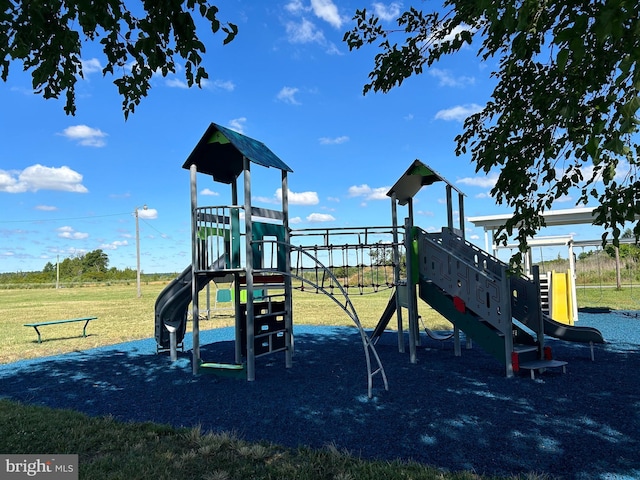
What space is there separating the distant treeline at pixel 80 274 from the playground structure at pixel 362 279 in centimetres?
6209

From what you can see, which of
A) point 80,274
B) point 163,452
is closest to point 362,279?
point 163,452

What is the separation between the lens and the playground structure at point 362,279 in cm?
736

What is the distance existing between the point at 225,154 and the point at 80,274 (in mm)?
80060

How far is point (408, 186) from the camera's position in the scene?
9.62 m

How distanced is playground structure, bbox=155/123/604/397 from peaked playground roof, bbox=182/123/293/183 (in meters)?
0.02

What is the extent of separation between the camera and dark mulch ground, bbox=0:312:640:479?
4.09 m

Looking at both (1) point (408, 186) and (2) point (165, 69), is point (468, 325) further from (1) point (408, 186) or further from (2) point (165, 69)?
(2) point (165, 69)

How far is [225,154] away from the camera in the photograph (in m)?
9.23

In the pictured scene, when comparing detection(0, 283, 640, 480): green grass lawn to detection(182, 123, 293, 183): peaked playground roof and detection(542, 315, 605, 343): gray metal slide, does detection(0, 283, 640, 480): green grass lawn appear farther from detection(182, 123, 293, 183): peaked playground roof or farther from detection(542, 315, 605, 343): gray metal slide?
detection(542, 315, 605, 343): gray metal slide

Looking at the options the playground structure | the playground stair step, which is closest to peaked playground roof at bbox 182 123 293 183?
the playground structure

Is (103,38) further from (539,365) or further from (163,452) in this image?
(539,365)

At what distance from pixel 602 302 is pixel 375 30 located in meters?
17.6

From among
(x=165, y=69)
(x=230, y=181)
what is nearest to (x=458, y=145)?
(x=165, y=69)

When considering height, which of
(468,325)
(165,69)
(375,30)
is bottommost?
(468,325)
